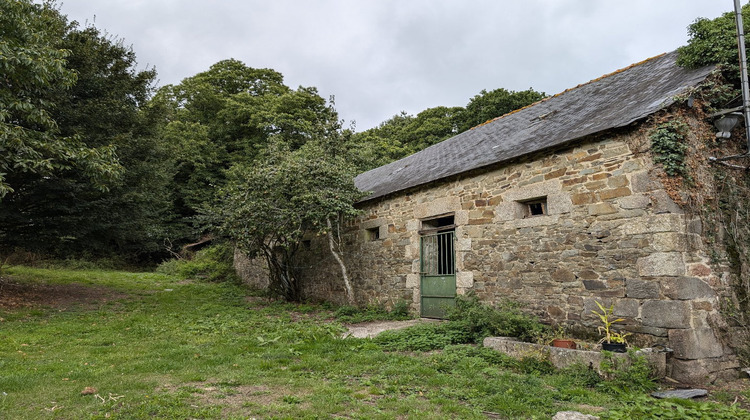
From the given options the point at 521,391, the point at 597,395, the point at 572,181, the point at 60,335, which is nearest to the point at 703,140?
the point at 572,181

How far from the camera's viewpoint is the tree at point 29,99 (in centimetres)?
680

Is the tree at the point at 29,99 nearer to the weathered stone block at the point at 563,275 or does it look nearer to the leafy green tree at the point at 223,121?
the weathered stone block at the point at 563,275

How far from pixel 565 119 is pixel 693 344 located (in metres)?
4.08

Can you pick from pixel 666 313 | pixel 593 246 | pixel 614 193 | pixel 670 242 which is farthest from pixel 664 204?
pixel 666 313

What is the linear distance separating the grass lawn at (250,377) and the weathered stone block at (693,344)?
0.53 metres

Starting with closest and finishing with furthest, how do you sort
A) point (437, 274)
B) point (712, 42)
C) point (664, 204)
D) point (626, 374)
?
point (626, 374)
point (664, 204)
point (712, 42)
point (437, 274)

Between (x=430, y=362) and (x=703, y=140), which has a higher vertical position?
(x=703, y=140)

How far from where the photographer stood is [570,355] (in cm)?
493

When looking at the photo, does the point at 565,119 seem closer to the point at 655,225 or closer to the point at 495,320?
the point at 655,225

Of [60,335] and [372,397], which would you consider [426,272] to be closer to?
[372,397]

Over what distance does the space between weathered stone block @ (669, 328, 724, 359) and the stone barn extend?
1 centimetres

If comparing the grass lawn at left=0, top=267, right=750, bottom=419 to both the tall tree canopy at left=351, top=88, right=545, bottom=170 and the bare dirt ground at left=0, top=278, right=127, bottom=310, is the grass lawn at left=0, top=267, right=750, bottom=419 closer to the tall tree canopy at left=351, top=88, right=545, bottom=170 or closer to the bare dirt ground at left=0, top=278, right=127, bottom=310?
the bare dirt ground at left=0, top=278, right=127, bottom=310

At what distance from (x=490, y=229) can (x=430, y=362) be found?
114 inches

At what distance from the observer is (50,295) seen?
10.7 metres
